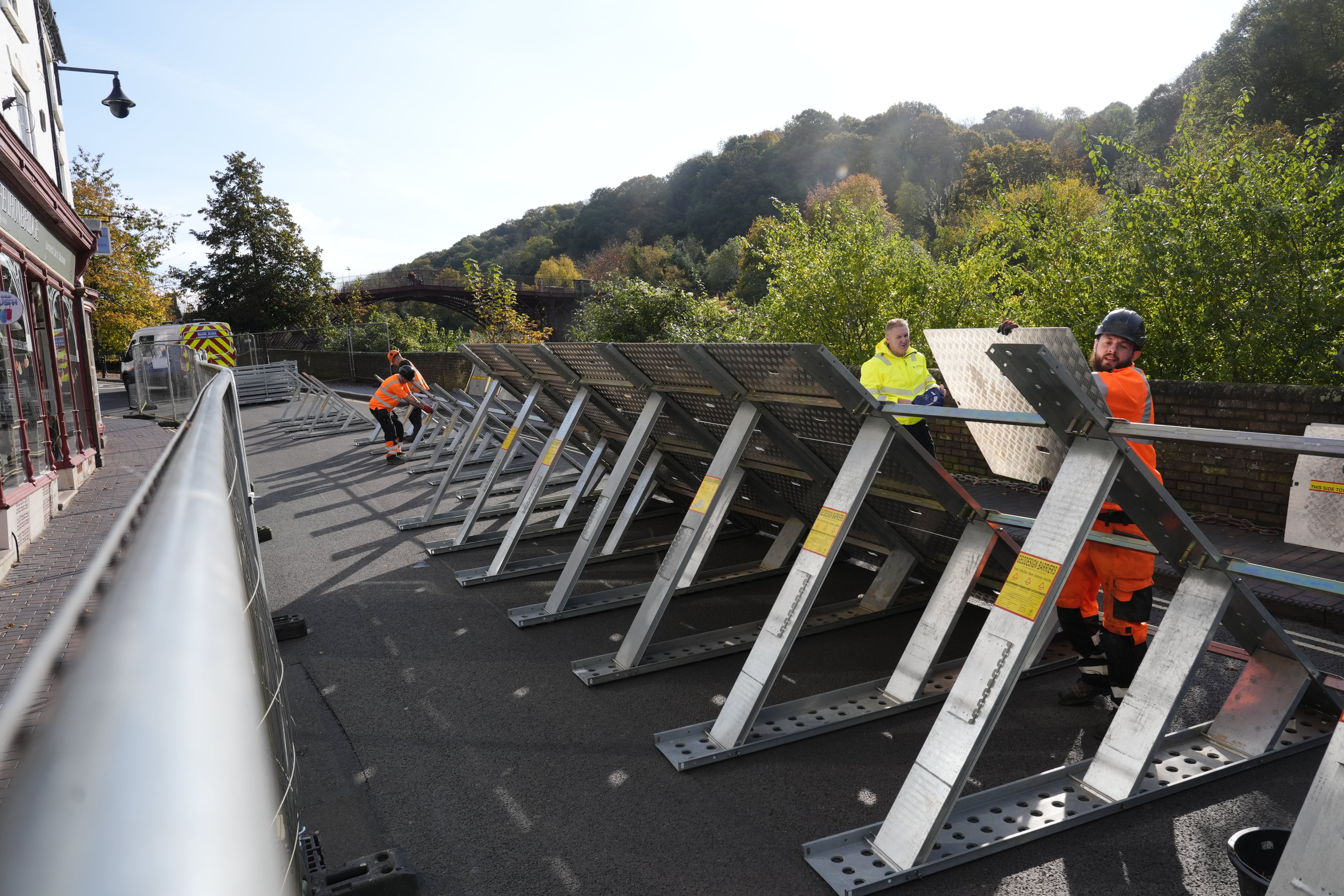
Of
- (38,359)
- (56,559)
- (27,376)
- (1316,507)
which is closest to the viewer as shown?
(1316,507)

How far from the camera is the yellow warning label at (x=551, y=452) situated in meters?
6.27

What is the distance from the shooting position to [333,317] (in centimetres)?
4856

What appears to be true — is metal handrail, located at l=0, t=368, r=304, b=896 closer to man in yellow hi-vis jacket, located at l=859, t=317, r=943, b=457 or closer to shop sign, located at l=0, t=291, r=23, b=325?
man in yellow hi-vis jacket, located at l=859, t=317, r=943, b=457

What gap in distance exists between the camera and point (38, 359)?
1041 centimetres

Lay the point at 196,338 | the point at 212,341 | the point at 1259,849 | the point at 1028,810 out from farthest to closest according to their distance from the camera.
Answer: the point at 212,341 < the point at 196,338 < the point at 1028,810 < the point at 1259,849

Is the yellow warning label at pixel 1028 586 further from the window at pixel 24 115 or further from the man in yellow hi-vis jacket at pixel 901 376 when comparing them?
the window at pixel 24 115

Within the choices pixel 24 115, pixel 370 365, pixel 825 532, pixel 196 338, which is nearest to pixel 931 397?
pixel 825 532

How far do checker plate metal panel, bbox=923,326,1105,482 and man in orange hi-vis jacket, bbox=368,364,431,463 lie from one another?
33.1ft

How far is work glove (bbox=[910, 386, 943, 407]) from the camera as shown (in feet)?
21.4

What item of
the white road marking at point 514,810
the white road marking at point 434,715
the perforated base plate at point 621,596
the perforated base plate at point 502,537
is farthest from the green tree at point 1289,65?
the white road marking at point 514,810

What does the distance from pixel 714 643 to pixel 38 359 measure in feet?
32.2

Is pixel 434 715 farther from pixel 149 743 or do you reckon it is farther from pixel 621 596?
pixel 149 743

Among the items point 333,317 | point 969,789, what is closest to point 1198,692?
point 969,789

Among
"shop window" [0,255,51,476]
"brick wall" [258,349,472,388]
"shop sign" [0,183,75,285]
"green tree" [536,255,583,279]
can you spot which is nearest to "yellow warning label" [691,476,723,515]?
"shop window" [0,255,51,476]
